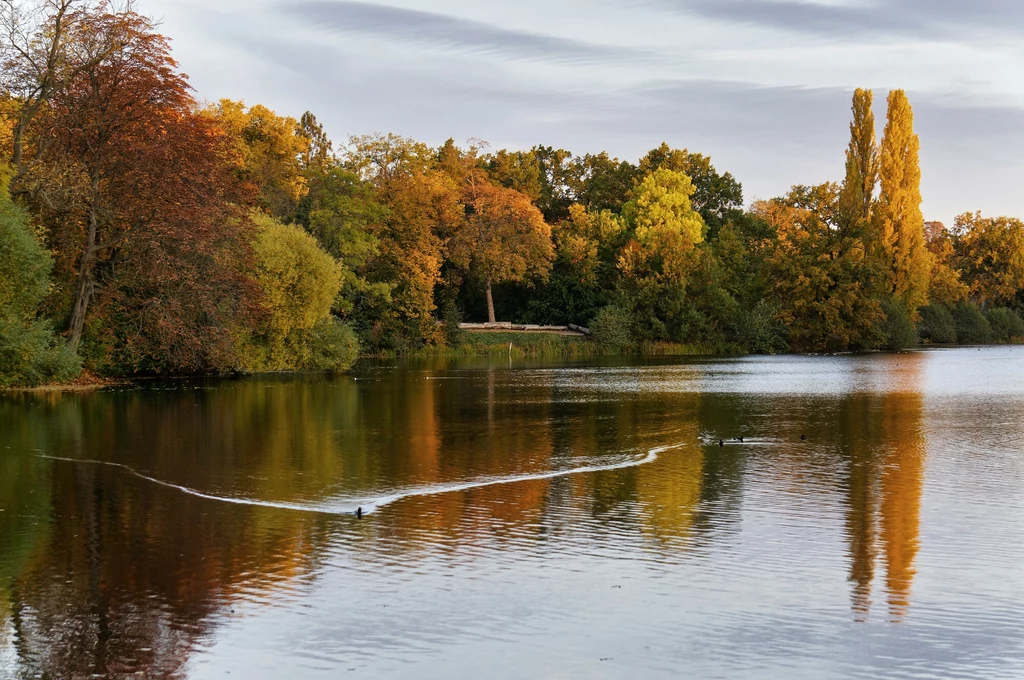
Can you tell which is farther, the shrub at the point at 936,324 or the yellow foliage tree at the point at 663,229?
the shrub at the point at 936,324

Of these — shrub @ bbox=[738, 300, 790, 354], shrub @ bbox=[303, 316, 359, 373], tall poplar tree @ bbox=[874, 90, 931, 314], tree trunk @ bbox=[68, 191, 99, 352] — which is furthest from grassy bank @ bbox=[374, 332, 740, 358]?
tree trunk @ bbox=[68, 191, 99, 352]

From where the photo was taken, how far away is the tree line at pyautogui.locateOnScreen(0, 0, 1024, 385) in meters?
36.8

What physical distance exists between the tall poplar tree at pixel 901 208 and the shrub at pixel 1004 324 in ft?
59.5

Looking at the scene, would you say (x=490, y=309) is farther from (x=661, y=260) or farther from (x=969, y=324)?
(x=969, y=324)

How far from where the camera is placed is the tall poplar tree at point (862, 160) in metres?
77.7

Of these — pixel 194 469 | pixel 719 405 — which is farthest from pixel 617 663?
pixel 719 405

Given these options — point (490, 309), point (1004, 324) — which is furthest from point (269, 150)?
point (1004, 324)

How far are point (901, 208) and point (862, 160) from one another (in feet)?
14.9

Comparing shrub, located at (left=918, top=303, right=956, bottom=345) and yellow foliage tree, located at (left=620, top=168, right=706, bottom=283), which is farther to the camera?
shrub, located at (left=918, top=303, right=956, bottom=345)

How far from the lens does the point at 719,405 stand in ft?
102

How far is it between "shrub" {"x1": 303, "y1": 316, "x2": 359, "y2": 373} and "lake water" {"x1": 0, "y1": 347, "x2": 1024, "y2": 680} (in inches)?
843

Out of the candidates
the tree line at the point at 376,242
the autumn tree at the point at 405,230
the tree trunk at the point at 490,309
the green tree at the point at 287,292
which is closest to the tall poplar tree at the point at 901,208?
the tree line at the point at 376,242

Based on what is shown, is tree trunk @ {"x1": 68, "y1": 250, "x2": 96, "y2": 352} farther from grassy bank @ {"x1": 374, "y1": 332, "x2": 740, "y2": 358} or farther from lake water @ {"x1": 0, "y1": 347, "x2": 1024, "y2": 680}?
grassy bank @ {"x1": 374, "y1": 332, "x2": 740, "y2": 358}

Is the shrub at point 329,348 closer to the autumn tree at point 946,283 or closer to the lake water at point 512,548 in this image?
the lake water at point 512,548
